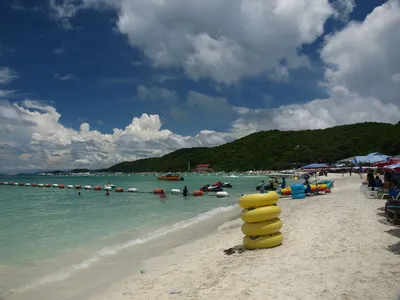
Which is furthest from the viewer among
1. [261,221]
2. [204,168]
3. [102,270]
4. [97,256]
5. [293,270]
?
[204,168]

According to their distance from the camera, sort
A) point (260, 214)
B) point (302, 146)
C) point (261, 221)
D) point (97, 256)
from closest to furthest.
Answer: point (260, 214)
point (261, 221)
point (97, 256)
point (302, 146)

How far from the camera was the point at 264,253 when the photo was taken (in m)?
8.64

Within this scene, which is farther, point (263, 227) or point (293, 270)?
point (263, 227)

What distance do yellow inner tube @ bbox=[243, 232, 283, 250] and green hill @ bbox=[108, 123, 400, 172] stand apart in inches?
3222

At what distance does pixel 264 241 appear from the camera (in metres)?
9.09

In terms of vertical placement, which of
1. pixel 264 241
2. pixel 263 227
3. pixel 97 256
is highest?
pixel 263 227

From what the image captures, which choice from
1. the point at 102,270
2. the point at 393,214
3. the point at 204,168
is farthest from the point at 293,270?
the point at 204,168

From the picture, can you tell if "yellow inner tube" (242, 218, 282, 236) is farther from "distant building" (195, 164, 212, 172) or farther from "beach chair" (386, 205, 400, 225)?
"distant building" (195, 164, 212, 172)

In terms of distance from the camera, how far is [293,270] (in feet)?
22.4

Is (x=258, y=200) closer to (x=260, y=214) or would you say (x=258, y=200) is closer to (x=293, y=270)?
(x=260, y=214)

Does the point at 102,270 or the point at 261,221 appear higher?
the point at 261,221

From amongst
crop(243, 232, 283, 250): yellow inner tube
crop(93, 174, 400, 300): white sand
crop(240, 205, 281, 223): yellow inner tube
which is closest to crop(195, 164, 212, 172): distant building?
crop(93, 174, 400, 300): white sand

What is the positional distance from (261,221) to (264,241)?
1.88 ft

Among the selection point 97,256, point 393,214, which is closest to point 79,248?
point 97,256
